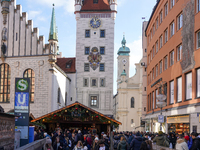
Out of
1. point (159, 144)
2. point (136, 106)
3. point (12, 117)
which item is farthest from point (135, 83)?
point (12, 117)

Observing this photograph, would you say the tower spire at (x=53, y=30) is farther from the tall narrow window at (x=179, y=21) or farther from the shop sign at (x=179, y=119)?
the shop sign at (x=179, y=119)

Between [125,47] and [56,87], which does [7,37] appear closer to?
[56,87]

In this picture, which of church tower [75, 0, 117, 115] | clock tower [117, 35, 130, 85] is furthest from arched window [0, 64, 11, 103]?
clock tower [117, 35, 130, 85]

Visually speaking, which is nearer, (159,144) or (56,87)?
(159,144)

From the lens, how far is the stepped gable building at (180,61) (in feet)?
68.2

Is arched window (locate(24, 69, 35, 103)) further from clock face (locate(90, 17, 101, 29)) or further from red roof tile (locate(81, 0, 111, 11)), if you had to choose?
red roof tile (locate(81, 0, 111, 11))

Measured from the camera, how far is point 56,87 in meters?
45.4

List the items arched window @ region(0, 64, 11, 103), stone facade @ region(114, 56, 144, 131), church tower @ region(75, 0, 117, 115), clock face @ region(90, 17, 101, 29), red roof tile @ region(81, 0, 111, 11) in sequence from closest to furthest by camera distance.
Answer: arched window @ region(0, 64, 11, 103) → church tower @ region(75, 0, 117, 115) → clock face @ region(90, 17, 101, 29) → red roof tile @ region(81, 0, 111, 11) → stone facade @ region(114, 56, 144, 131)

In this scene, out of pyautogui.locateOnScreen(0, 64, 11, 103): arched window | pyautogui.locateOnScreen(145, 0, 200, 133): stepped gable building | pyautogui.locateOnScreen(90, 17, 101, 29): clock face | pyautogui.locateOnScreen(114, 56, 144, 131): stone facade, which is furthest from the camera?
pyautogui.locateOnScreen(114, 56, 144, 131): stone facade

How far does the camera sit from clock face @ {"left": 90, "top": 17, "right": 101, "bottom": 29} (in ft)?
184

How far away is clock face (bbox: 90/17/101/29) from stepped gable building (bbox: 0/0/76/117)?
10620 mm

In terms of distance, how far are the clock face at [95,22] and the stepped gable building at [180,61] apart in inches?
879

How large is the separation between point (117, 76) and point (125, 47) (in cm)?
957

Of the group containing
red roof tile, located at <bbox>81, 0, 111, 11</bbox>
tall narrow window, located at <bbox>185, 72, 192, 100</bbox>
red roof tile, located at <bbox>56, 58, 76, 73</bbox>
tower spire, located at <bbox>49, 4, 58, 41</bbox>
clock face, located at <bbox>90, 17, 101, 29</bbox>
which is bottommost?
tall narrow window, located at <bbox>185, 72, 192, 100</bbox>
